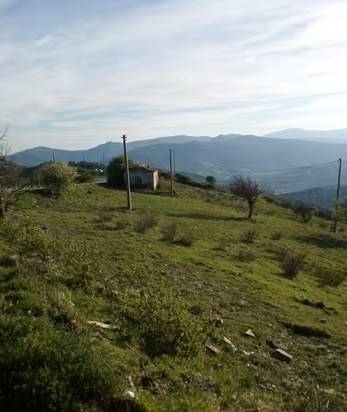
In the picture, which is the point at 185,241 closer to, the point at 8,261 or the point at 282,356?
the point at 282,356

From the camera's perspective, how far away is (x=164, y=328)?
823 centimetres

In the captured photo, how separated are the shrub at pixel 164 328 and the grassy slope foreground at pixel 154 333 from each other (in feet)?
0.06

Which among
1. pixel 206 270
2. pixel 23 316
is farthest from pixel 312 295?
pixel 23 316

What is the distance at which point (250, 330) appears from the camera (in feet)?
37.6

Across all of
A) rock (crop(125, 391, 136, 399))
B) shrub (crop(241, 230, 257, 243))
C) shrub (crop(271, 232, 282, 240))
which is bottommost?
shrub (crop(271, 232, 282, 240))

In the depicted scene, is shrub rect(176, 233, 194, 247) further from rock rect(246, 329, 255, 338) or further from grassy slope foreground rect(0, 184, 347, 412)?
rock rect(246, 329, 255, 338)

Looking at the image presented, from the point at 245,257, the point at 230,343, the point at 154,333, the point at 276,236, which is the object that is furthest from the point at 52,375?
the point at 276,236

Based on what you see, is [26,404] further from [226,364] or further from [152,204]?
[152,204]

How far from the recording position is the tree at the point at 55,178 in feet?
135

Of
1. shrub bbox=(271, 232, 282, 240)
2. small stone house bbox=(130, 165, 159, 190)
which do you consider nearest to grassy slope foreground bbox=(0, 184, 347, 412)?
shrub bbox=(271, 232, 282, 240)

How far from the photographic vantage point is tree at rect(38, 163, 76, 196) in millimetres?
41219

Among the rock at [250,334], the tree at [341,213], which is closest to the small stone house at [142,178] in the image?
the tree at [341,213]

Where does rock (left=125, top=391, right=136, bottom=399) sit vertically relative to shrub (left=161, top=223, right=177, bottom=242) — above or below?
above

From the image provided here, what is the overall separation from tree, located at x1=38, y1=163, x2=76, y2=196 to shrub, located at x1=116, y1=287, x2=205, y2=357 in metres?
33.2
